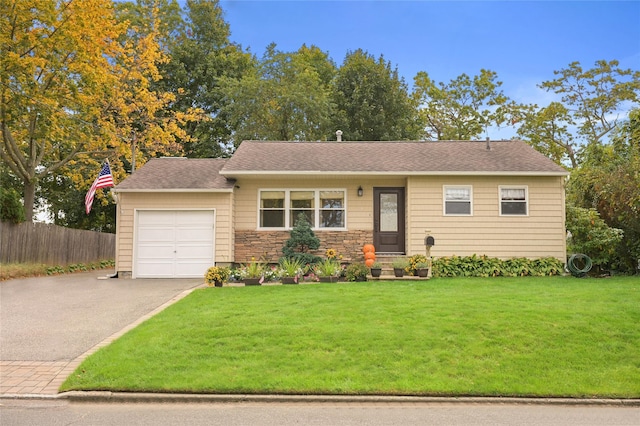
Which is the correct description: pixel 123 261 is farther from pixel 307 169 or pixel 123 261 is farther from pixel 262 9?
pixel 262 9

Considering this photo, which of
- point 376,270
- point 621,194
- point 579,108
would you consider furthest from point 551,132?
Answer: point 376,270

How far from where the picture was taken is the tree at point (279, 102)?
26.6m

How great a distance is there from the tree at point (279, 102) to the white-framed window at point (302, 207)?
1253 centimetres

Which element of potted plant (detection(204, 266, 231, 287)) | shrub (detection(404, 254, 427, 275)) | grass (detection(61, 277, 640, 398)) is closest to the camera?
grass (detection(61, 277, 640, 398))

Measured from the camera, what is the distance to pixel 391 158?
15.6m

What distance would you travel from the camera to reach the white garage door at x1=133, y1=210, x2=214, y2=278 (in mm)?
14227

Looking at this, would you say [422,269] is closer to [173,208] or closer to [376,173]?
[376,173]

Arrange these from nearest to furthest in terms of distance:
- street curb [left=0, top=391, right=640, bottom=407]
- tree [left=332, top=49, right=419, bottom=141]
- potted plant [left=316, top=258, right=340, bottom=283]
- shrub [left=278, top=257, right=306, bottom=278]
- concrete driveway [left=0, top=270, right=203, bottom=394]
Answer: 1. street curb [left=0, top=391, right=640, bottom=407]
2. concrete driveway [left=0, top=270, right=203, bottom=394]
3. shrub [left=278, top=257, right=306, bottom=278]
4. potted plant [left=316, top=258, right=340, bottom=283]
5. tree [left=332, top=49, right=419, bottom=141]

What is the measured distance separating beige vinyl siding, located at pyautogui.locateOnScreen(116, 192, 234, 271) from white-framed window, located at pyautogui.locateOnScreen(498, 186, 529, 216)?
8428 mm

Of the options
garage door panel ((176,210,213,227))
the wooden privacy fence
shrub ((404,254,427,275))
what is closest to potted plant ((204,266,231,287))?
garage door panel ((176,210,213,227))


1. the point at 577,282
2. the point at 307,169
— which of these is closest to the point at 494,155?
the point at 577,282

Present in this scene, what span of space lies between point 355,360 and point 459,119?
27846 mm

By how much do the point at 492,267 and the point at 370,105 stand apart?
17.2m

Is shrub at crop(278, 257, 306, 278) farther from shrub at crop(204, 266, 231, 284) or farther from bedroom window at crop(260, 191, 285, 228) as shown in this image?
bedroom window at crop(260, 191, 285, 228)
